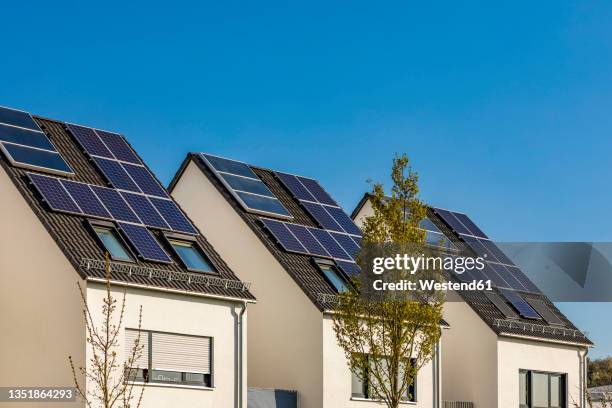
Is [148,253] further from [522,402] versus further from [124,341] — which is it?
[522,402]

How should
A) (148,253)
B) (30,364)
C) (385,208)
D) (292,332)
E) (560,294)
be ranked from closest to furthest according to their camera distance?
(30,364) < (148,253) < (385,208) < (292,332) < (560,294)

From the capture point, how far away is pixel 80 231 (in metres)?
29.9

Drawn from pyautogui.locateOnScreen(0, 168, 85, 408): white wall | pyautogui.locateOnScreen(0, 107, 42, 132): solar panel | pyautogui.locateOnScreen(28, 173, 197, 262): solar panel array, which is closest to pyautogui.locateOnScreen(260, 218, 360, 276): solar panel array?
pyautogui.locateOnScreen(28, 173, 197, 262): solar panel array

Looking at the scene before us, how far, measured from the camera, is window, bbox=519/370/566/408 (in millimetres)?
42719

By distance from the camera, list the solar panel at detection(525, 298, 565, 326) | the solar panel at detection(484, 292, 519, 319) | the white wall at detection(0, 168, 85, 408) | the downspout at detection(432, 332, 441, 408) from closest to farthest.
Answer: the white wall at detection(0, 168, 85, 408), the downspout at detection(432, 332, 441, 408), the solar panel at detection(484, 292, 519, 319), the solar panel at detection(525, 298, 565, 326)

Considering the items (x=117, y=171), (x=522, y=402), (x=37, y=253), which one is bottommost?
(x=522, y=402)

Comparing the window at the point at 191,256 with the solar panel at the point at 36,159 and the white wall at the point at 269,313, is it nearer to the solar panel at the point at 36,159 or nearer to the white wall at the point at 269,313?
the solar panel at the point at 36,159

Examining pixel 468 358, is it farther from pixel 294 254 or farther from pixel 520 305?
pixel 294 254

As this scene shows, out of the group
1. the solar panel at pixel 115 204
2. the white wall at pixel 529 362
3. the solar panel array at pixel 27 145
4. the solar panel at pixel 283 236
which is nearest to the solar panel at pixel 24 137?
the solar panel array at pixel 27 145

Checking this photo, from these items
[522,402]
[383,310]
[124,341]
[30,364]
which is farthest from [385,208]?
[522,402]

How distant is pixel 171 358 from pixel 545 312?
1946 centimetres

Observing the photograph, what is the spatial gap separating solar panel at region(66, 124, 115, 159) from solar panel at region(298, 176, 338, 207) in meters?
9.44

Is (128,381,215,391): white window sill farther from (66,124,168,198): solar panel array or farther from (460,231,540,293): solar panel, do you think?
(460,231,540,293): solar panel

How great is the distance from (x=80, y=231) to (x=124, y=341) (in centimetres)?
291
